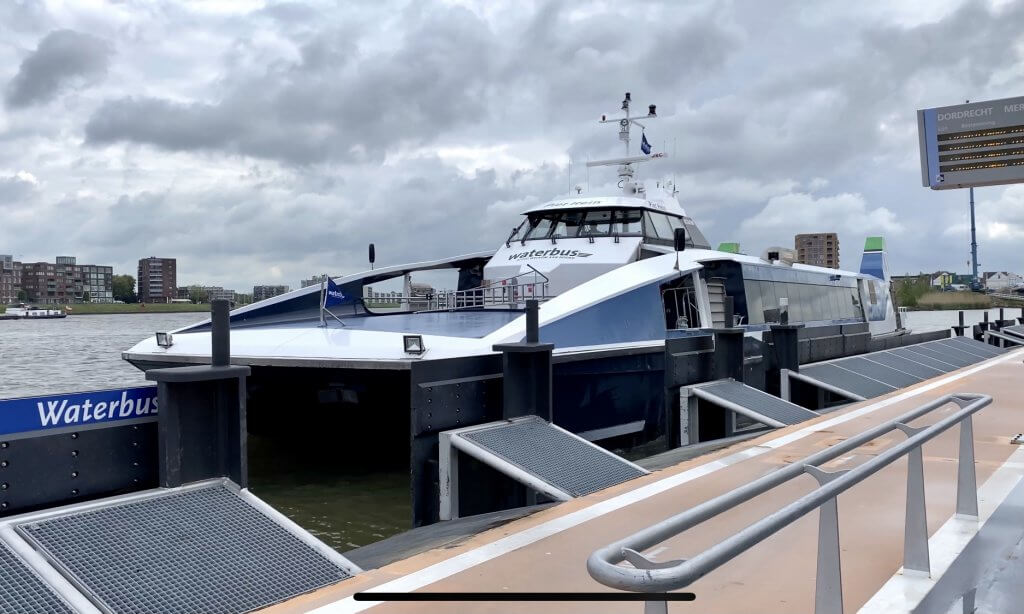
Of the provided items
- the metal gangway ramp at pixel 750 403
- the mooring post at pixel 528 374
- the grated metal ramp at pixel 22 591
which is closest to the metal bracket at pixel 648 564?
the grated metal ramp at pixel 22 591

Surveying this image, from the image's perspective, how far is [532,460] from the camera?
5.96 meters

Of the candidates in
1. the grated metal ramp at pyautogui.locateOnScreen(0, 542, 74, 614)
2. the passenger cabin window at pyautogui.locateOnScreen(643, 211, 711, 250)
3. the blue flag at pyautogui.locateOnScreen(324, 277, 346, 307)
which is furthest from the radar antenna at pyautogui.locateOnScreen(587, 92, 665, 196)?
the grated metal ramp at pyautogui.locateOnScreen(0, 542, 74, 614)

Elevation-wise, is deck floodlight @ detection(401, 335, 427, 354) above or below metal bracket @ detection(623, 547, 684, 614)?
above

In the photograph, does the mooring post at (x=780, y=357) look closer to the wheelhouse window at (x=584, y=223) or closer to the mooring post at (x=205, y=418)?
the wheelhouse window at (x=584, y=223)

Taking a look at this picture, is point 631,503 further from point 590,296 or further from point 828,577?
point 590,296

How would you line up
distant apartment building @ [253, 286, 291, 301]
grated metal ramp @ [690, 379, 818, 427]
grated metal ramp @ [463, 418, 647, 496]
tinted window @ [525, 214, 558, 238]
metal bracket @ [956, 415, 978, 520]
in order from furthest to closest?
tinted window @ [525, 214, 558, 238] → distant apartment building @ [253, 286, 291, 301] → grated metal ramp @ [690, 379, 818, 427] → grated metal ramp @ [463, 418, 647, 496] → metal bracket @ [956, 415, 978, 520]

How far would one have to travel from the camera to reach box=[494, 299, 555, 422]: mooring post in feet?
22.1

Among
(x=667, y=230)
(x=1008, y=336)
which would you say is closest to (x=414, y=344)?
(x=667, y=230)

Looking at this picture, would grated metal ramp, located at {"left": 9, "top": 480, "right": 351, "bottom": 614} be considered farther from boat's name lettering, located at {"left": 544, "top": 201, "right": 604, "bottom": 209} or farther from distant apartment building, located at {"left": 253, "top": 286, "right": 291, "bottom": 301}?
boat's name lettering, located at {"left": 544, "top": 201, "right": 604, "bottom": 209}

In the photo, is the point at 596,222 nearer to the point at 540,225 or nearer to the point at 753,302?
the point at 540,225

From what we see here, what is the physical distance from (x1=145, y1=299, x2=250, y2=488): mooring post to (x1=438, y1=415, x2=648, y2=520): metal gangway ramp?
185 centimetres

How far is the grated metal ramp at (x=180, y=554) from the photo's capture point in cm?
347

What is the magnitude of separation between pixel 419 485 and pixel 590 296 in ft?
12.3

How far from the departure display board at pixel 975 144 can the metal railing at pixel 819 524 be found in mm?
14086
